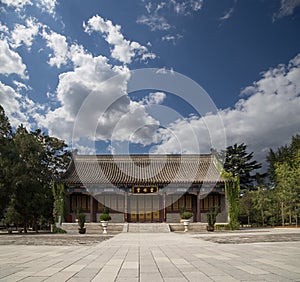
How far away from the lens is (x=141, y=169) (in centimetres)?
2719

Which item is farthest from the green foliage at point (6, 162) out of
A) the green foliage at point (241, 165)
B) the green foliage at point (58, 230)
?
→ the green foliage at point (241, 165)

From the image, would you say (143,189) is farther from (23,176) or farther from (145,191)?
(23,176)

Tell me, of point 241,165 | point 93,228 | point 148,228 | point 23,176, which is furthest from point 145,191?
point 241,165

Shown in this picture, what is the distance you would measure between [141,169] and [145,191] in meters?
3.41

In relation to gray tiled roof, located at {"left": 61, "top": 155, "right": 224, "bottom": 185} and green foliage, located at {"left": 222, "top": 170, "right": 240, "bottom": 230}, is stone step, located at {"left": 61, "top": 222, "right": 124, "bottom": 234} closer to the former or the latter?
gray tiled roof, located at {"left": 61, "top": 155, "right": 224, "bottom": 185}

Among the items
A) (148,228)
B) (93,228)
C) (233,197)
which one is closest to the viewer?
(148,228)

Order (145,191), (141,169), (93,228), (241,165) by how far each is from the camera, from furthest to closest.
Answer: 1. (241,165)
2. (141,169)
3. (145,191)
4. (93,228)

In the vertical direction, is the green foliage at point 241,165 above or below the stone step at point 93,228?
above

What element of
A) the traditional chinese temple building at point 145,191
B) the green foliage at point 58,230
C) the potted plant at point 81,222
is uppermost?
the traditional chinese temple building at point 145,191

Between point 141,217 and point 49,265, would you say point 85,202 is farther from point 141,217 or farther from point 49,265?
point 49,265

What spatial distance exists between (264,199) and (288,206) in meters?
2.70

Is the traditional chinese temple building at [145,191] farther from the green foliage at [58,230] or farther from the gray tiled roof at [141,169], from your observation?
the green foliage at [58,230]

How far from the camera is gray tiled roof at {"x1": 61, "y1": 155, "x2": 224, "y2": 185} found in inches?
955

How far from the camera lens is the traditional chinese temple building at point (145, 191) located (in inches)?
946
